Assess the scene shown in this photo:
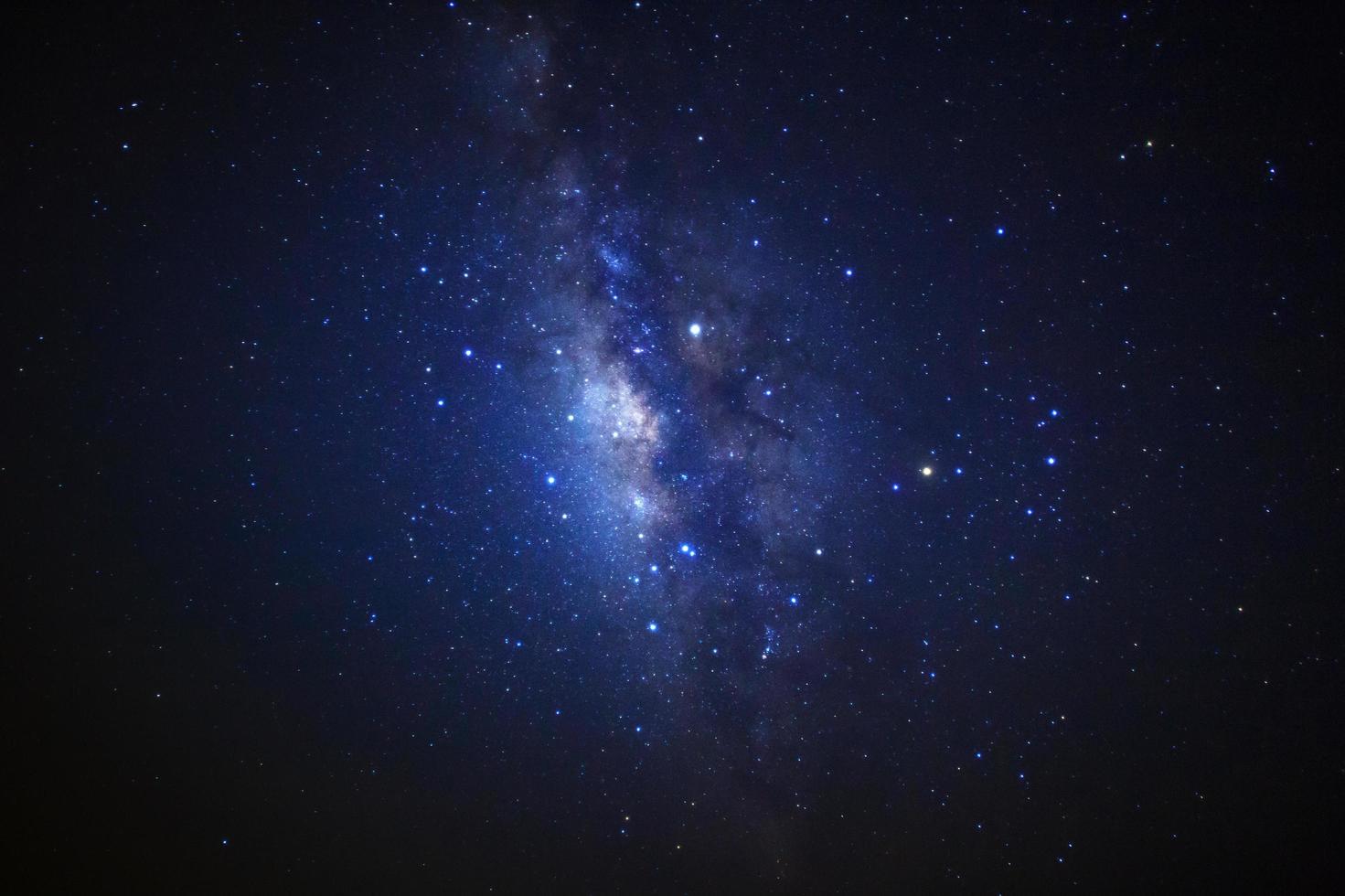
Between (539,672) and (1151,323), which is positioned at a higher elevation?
(1151,323)

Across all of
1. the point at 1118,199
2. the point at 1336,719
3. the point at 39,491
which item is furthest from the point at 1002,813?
the point at 39,491

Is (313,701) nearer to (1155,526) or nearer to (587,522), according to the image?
(587,522)

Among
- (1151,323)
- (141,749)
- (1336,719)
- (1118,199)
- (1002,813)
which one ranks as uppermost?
(1118,199)

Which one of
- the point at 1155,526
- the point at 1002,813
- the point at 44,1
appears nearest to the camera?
the point at 44,1

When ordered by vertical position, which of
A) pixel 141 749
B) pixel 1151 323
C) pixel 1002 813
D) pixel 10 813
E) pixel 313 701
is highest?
pixel 1151 323

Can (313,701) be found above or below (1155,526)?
below

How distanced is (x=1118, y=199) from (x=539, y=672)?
346cm

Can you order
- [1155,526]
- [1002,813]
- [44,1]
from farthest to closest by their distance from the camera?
[1002,813], [1155,526], [44,1]

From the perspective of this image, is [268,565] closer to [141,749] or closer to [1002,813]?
[141,749]

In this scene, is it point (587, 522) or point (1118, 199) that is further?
point (587, 522)

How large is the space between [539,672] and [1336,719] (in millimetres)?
3688

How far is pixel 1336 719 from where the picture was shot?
8.36ft

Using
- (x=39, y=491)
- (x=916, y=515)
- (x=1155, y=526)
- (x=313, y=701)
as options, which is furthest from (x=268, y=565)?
(x=1155, y=526)

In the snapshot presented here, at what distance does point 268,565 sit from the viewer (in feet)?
8.95
